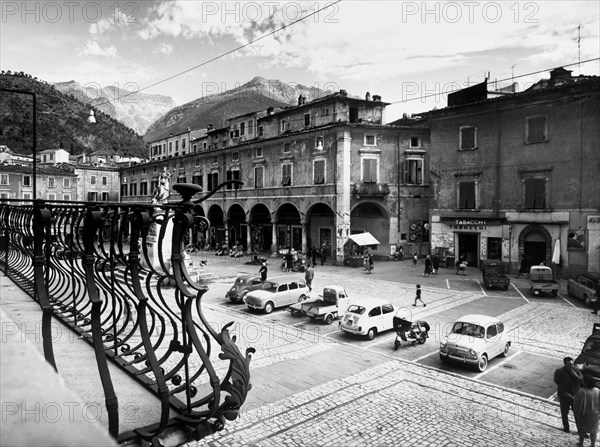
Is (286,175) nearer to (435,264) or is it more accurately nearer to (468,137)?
(468,137)

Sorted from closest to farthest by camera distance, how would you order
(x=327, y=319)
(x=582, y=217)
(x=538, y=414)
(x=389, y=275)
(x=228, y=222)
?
1. (x=538, y=414)
2. (x=327, y=319)
3. (x=582, y=217)
4. (x=389, y=275)
5. (x=228, y=222)

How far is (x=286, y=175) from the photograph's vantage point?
3950 cm

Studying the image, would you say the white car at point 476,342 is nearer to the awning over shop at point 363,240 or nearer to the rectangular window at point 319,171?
the awning over shop at point 363,240

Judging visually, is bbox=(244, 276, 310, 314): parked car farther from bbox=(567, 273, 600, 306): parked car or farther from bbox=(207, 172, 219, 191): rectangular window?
bbox=(207, 172, 219, 191): rectangular window

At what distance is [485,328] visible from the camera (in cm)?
1271

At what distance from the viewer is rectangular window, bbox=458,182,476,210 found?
31697mm

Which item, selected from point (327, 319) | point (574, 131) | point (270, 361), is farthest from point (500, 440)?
point (574, 131)

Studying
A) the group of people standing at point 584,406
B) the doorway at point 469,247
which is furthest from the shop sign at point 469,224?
the group of people standing at point 584,406

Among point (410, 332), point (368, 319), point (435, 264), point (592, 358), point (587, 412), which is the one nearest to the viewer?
point (587, 412)

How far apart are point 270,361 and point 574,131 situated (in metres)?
25.0

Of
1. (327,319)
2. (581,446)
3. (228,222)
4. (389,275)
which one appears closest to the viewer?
(581,446)

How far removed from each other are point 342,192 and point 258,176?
36.4 ft

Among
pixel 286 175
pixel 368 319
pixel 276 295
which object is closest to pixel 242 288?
pixel 276 295

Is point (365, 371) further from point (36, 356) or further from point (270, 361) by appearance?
point (36, 356)
